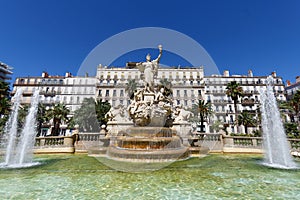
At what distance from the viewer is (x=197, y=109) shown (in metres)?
36.0

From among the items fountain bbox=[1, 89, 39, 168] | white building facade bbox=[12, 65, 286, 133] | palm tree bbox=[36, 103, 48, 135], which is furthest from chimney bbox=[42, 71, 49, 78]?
fountain bbox=[1, 89, 39, 168]

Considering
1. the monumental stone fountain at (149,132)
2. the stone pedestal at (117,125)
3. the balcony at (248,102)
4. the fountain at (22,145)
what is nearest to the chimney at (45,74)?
the stone pedestal at (117,125)

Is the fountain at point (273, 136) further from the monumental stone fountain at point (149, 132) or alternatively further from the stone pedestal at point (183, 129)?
the stone pedestal at point (183, 129)

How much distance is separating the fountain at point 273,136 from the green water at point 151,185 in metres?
2.27

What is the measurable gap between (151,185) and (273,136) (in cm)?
887

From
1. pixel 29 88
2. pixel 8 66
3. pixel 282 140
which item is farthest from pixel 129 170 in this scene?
pixel 8 66

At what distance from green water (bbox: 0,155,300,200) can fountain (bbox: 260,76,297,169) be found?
2.27 metres

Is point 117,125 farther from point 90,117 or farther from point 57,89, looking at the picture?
point 57,89

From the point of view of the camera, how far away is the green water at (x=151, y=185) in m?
4.09

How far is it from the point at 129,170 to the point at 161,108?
6.53 meters

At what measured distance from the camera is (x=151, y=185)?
484 centimetres

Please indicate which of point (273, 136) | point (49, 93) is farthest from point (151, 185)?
point (49, 93)

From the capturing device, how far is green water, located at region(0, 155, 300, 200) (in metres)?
4.09

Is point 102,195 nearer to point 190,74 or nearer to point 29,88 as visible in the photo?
point 190,74
